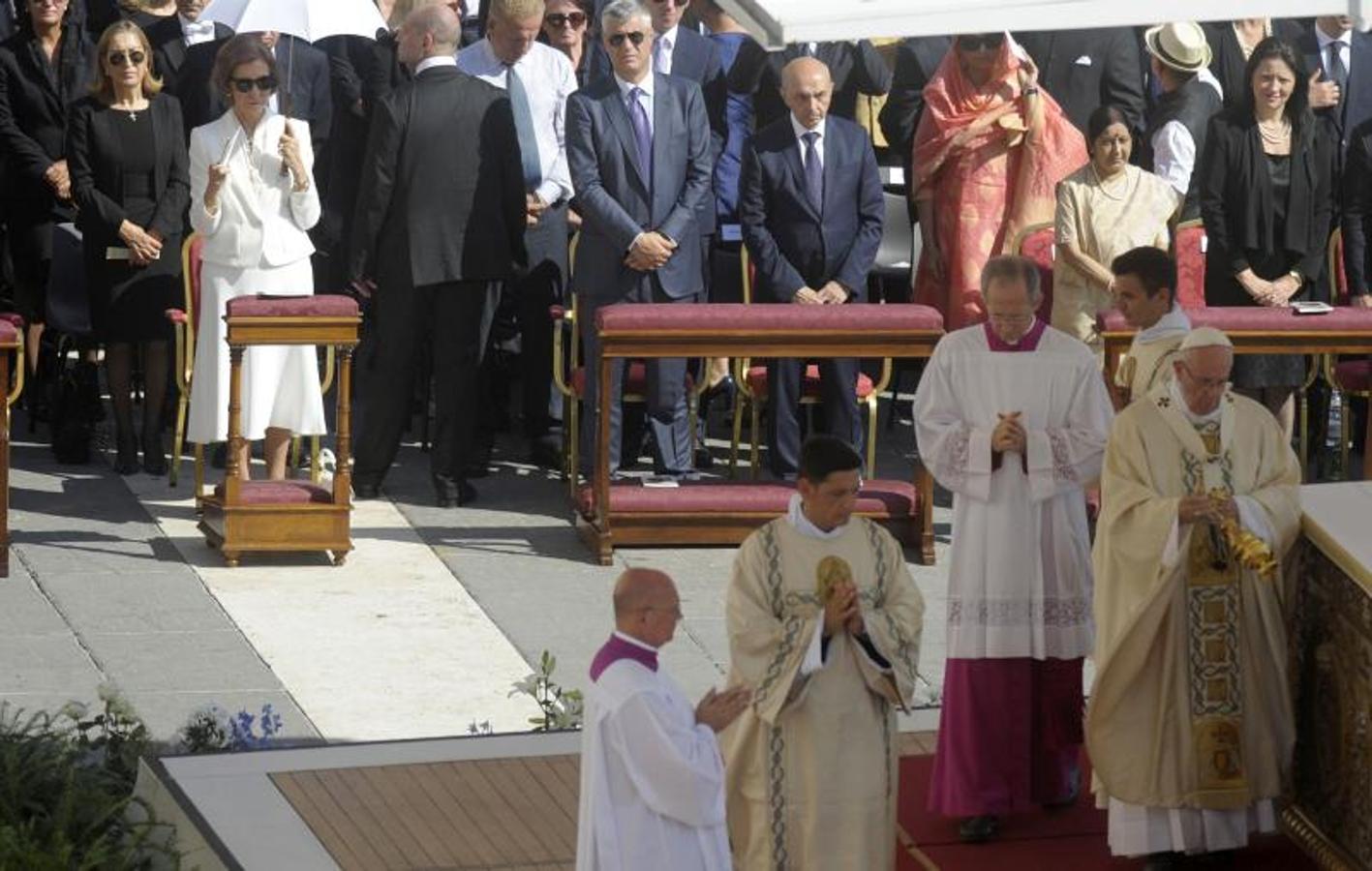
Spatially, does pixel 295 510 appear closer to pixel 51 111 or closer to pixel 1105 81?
pixel 51 111

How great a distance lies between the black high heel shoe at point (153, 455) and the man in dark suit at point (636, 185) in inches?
86.4

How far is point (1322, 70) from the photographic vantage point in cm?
1692

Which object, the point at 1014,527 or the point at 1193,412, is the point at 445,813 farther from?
the point at 1193,412

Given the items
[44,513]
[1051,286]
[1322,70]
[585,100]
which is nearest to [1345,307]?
[1051,286]

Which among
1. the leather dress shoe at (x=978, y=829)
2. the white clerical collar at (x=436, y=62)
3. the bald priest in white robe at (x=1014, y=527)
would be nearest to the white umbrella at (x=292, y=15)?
the white clerical collar at (x=436, y=62)

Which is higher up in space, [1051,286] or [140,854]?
[1051,286]

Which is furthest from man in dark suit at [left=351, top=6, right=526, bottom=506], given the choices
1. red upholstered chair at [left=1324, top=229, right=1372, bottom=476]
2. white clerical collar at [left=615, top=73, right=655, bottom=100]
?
red upholstered chair at [left=1324, top=229, right=1372, bottom=476]

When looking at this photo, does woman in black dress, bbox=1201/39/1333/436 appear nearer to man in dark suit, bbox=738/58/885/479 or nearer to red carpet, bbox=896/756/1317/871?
man in dark suit, bbox=738/58/885/479

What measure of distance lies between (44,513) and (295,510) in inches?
58.8

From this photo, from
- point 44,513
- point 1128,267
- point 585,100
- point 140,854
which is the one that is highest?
point 585,100

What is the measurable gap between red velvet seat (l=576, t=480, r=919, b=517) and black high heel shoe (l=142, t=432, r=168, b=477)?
7.44ft

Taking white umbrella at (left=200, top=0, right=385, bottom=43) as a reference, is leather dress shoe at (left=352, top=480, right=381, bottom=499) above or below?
below

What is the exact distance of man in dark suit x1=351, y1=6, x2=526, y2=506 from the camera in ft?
49.1

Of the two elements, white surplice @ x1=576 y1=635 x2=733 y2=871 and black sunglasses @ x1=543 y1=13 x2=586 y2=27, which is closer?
white surplice @ x1=576 y1=635 x2=733 y2=871
